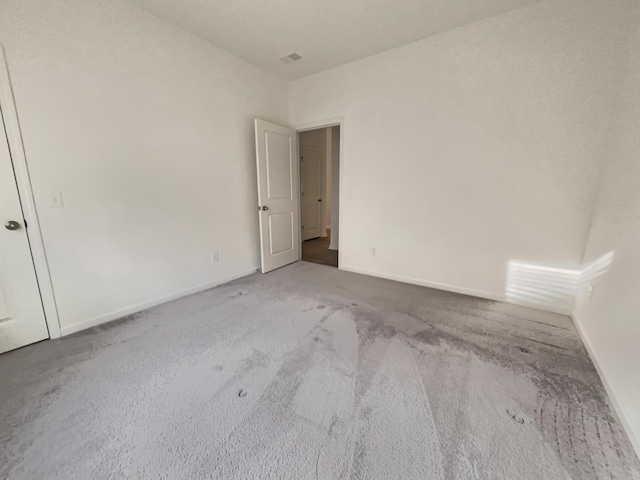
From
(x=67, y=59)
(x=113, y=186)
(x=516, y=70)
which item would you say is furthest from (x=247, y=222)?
(x=516, y=70)

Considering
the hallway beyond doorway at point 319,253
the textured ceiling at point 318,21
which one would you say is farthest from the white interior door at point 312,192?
the textured ceiling at point 318,21

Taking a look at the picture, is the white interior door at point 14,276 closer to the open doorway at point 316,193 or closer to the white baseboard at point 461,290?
the white baseboard at point 461,290

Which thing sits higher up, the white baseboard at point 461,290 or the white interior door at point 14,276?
the white interior door at point 14,276

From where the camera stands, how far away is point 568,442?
1195mm

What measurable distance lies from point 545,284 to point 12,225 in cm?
450

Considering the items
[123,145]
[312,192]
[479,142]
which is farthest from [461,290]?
[312,192]

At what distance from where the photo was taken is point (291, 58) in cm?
317

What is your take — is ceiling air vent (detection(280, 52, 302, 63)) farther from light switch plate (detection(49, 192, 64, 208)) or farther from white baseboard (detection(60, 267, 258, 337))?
white baseboard (detection(60, 267, 258, 337))

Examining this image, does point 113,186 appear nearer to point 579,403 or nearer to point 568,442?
point 568,442

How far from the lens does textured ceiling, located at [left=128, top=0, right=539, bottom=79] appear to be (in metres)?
2.24

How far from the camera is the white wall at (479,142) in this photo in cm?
218

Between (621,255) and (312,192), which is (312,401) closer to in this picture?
(621,255)

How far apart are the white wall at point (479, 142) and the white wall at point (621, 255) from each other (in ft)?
0.61

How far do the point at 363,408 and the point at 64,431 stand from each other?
151cm
